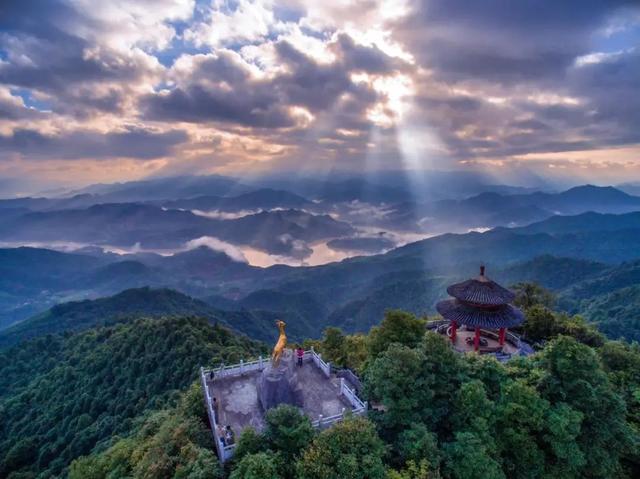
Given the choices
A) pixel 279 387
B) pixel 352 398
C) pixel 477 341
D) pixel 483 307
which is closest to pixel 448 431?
pixel 352 398

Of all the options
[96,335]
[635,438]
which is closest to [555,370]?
[635,438]

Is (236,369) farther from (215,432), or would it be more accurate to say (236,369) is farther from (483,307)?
(483,307)

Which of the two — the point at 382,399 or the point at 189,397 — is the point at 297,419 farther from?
the point at 189,397

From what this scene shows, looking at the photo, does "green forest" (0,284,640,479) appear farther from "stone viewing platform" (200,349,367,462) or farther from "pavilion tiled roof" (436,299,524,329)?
"pavilion tiled roof" (436,299,524,329)

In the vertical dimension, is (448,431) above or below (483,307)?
below

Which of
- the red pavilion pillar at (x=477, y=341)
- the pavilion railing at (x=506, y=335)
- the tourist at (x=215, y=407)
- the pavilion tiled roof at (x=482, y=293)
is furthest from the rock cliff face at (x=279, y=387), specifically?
the pavilion railing at (x=506, y=335)

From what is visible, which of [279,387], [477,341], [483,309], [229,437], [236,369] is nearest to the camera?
[229,437]
